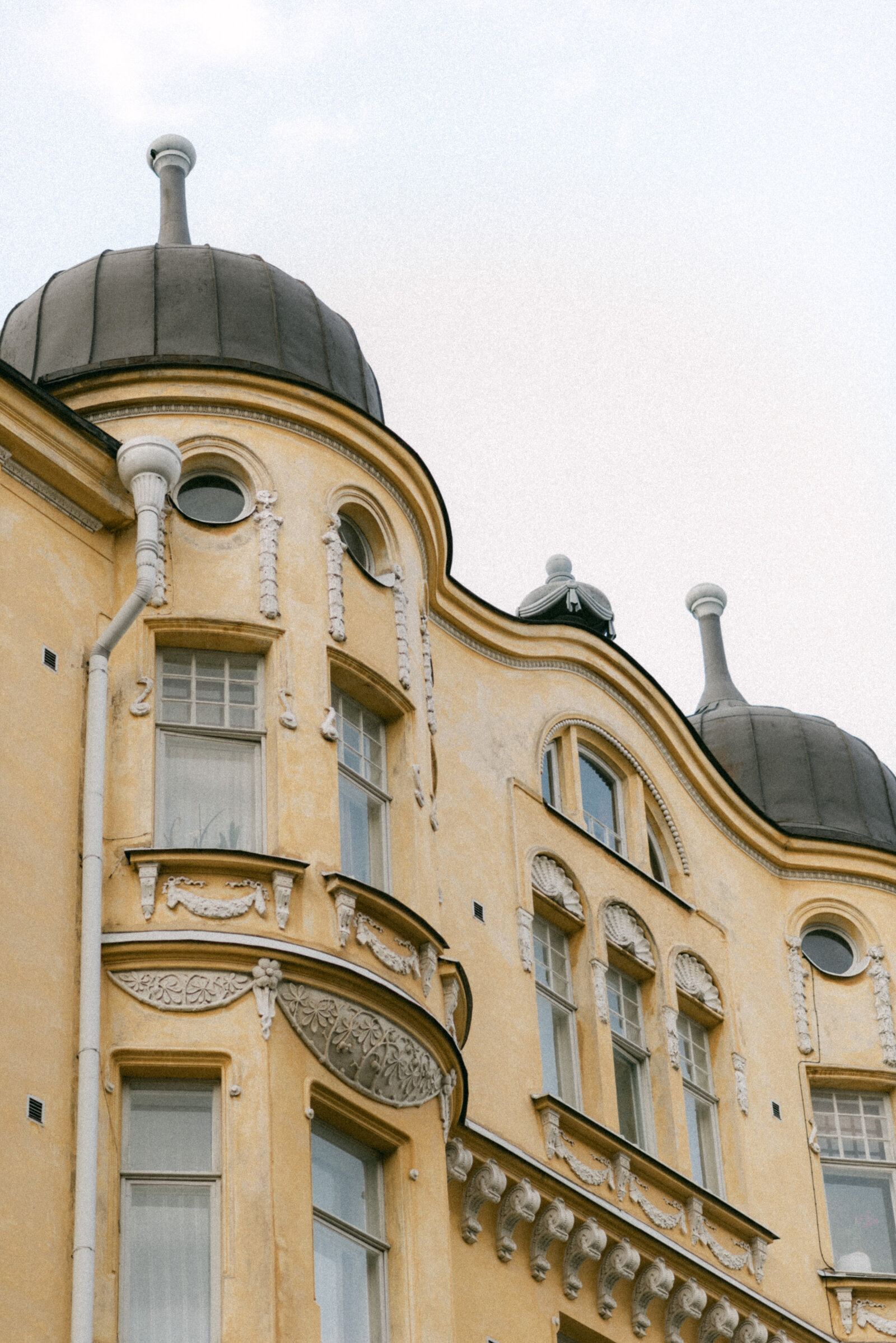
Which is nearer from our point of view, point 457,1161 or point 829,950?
point 457,1161

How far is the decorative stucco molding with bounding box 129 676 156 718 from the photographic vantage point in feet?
63.6

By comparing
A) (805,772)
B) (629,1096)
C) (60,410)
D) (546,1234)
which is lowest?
(546,1234)

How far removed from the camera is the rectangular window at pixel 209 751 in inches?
760

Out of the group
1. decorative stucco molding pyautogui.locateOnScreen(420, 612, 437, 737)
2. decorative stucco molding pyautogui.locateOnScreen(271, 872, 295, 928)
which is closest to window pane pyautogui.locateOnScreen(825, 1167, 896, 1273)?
decorative stucco molding pyautogui.locateOnScreen(420, 612, 437, 737)

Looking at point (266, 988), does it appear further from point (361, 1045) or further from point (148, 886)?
point (148, 886)

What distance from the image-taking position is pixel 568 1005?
2375cm

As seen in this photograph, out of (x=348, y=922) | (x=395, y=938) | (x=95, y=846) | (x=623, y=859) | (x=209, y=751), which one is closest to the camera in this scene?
(x=95, y=846)

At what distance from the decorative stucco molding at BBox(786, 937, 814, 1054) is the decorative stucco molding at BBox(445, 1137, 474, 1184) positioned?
7.24 m

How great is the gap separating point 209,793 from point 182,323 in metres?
4.61

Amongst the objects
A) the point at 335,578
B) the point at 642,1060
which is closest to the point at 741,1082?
the point at 642,1060

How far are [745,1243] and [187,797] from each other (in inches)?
323

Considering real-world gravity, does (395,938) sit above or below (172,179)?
below

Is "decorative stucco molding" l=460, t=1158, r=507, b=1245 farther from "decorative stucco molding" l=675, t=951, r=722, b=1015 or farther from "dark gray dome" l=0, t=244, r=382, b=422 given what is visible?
"dark gray dome" l=0, t=244, r=382, b=422

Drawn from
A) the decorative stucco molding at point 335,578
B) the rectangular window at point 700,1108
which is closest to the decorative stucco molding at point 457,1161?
the decorative stucco molding at point 335,578
